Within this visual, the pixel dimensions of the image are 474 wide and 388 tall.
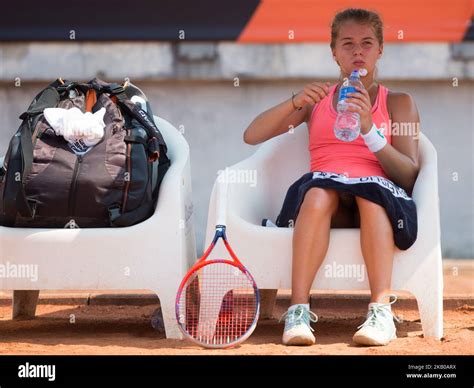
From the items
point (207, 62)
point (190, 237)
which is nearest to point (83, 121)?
point (190, 237)

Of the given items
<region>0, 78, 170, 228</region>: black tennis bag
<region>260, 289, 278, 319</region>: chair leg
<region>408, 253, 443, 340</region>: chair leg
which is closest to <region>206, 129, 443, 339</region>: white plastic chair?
<region>408, 253, 443, 340</region>: chair leg

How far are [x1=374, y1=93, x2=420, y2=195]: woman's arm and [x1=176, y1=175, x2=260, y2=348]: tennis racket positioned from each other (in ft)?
2.32

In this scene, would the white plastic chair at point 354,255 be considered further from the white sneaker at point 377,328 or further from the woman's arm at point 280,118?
the woman's arm at point 280,118

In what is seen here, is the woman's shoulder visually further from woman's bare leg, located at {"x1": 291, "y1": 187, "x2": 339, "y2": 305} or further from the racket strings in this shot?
the racket strings

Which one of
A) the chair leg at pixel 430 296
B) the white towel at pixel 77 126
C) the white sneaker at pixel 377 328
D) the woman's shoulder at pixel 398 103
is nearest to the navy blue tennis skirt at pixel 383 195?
the chair leg at pixel 430 296

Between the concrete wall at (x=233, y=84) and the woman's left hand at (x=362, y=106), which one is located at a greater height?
the concrete wall at (x=233, y=84)

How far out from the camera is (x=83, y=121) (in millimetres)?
4555

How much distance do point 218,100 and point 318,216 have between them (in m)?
3.31

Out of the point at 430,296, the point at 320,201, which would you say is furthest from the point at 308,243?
the point at 430,296

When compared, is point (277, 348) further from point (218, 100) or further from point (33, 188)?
point (218, 100)

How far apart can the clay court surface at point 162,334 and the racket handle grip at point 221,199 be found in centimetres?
51

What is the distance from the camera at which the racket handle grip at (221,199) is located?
14.6 feet

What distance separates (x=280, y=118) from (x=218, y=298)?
0.88 meters

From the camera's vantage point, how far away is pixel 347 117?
15.6 feet
